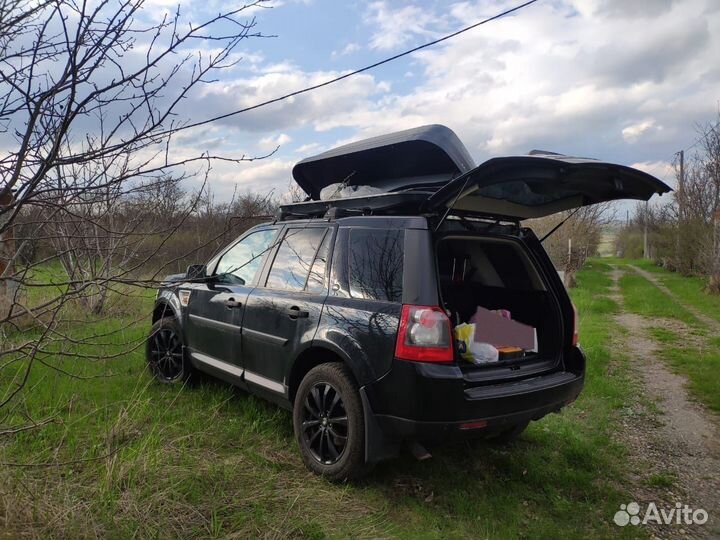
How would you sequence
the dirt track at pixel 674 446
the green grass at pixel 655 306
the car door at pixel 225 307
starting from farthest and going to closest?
the green grass at pixel 655 306 → the car door at pixel 225 307 → the dirt track at pixel 674 446

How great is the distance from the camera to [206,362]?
469cm

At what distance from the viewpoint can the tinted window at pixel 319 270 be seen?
3674 millimetres

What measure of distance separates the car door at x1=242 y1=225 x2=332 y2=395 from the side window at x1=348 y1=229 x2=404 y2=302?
283mm

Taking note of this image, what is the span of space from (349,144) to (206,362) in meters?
2.44

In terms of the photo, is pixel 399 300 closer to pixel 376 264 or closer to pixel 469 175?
pixel 376 264

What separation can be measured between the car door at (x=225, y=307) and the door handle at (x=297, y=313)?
0.65 m

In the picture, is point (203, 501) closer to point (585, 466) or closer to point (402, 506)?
point (402, 506)

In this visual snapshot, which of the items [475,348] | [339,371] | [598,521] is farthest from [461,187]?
[598,521]

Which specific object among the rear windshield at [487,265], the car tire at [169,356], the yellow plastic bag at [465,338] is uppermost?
the rear windshield at [487,265]

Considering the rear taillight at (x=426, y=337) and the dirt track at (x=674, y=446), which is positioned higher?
the rear taillight at (x=426, y=337)

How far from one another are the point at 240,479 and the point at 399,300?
1526 millimetres

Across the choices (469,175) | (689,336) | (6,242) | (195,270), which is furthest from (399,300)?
(689,336)

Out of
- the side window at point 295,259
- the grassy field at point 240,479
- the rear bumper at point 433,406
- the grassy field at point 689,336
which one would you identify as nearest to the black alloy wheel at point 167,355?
the grassy field at point 240,479

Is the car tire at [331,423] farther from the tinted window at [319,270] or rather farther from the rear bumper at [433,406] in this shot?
the tinted window at [319,270]
